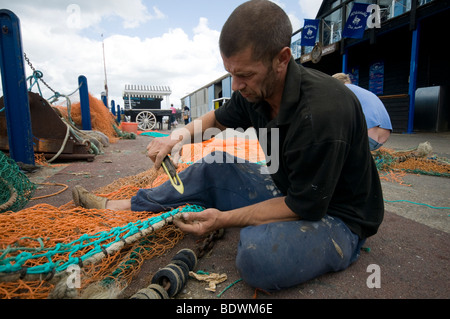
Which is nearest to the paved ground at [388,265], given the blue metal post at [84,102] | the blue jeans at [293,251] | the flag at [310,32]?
the blue jeans at [293,251]

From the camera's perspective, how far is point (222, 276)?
1326mm

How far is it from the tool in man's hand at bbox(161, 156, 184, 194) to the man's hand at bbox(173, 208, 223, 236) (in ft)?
0.70

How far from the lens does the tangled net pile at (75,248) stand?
3.58 ft

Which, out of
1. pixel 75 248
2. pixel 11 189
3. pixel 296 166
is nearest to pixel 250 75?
pixel 296 166

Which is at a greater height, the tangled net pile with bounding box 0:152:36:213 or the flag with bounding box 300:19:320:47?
the flag with bounding box 300:19:320:47

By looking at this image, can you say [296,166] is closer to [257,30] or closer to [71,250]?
[257,30]

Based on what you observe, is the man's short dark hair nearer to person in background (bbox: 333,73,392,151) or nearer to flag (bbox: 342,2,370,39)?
person in background (bbox: 333,73,392,151)

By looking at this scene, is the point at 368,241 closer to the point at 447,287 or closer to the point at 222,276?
the point at 447,287

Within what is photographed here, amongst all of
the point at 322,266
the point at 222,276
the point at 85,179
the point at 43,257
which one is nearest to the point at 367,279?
the point at 322,266

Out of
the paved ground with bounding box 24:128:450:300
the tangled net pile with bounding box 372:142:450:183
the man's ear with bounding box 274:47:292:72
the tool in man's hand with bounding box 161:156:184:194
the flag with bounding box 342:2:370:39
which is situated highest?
the flag with bounding box 342:2:370:39

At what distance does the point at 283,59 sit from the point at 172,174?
2.96 ft

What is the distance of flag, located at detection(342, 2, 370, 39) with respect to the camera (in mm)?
9727

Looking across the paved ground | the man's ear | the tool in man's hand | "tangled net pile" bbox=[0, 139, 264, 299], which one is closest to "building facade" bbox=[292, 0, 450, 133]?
the paved ground

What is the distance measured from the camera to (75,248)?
4.26 feet
